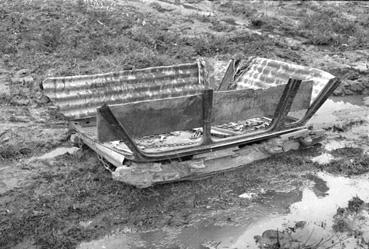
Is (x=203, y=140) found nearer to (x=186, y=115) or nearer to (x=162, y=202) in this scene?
(x=186, y=115)

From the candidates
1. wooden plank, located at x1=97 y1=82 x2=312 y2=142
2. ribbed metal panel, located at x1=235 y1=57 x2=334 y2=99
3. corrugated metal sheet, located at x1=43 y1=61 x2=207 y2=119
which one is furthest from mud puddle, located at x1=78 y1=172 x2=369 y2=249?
corrugated metal sheet, located at x1=43 y1=61 x2=207 y2=119

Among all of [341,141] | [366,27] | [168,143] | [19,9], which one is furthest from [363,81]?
[19,9]

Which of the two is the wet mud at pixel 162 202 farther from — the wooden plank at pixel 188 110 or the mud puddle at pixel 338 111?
the mud puddle at pixel 338 111

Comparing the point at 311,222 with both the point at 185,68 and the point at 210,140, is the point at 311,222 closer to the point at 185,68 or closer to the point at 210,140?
the point at 210,140

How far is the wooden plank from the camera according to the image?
4.99 meters

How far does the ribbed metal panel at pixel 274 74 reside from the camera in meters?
6.66

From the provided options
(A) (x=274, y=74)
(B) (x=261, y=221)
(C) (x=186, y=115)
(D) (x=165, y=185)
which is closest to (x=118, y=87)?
(C) (x=186, y=115)

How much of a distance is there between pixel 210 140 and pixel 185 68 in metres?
1.95

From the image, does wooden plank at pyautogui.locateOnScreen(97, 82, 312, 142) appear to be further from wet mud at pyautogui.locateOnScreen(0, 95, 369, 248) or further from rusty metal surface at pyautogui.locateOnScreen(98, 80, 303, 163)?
wet mud at pyautogui.locateOnScreen(0, 95, 369, 248)

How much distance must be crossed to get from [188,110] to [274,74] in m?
2.34

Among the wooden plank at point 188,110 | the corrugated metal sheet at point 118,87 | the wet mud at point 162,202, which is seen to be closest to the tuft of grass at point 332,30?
the corrugated metal sheet at point 118,87

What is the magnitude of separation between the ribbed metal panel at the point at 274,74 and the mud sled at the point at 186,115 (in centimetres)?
1

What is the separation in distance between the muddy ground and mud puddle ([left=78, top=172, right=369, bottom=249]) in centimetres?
1

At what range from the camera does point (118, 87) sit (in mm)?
6660
